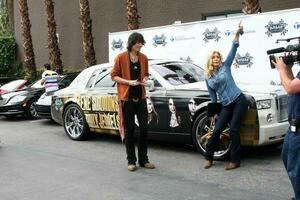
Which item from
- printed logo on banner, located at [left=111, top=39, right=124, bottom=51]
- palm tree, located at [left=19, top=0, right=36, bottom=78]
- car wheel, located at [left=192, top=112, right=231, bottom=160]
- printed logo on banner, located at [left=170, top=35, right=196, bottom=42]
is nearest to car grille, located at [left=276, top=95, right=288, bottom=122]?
car wheel, located at [left=192, top=112, right=231, bottom=160]

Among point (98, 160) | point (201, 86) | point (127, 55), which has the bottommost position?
point (98, 160)

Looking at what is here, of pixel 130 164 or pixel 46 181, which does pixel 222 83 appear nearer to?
pixel 130 164

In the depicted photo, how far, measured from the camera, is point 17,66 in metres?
24.9

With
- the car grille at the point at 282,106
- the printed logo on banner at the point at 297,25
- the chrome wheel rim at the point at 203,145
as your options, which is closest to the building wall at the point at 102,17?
the printed logo on banner at the point at 297,25

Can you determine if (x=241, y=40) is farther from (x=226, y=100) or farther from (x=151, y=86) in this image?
(x=226, y=100)

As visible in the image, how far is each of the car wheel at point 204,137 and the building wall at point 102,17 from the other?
8.02m

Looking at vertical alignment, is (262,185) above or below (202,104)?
below

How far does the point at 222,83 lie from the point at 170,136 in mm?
1485

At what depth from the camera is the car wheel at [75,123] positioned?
956 cm

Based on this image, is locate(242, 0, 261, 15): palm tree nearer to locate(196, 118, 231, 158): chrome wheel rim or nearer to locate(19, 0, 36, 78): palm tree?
locate(196, 118, 231, 158): chrome wheel rim

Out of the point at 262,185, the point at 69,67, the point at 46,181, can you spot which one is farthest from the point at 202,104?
the point at 69,67

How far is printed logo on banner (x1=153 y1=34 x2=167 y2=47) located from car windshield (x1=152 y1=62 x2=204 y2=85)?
11.9ft

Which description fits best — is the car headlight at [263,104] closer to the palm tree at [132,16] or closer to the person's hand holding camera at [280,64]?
the person's hand holding camera at [280,64]

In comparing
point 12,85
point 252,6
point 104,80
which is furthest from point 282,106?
point 12,85
